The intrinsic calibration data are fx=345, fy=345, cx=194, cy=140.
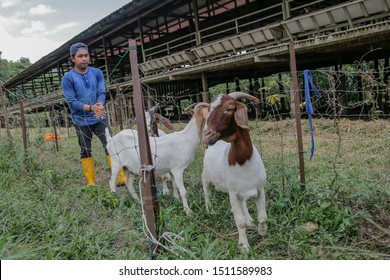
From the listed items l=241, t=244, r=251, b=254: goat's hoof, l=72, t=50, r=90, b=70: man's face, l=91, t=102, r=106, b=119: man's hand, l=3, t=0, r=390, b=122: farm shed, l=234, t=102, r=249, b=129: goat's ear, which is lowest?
l=241, t=244, r=251, b=254: goat's hoof

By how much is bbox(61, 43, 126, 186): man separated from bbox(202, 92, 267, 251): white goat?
1.74 m

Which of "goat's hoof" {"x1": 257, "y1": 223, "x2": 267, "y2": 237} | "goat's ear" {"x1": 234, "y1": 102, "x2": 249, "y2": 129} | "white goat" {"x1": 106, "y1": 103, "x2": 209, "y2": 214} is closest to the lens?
"goat's ear" {"x1": 234, "y1": 102, "x2": 249, "y2": 129}

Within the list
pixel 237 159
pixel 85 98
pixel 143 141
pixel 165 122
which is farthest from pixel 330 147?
pixel 143 141

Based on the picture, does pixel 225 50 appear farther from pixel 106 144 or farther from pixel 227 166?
pixel 227 166

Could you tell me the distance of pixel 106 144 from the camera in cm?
400

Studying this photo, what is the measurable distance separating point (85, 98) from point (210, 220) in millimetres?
1985

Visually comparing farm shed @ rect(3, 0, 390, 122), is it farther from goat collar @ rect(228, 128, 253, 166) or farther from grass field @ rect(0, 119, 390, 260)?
goat collar @ rect(228, 128, 253, 166)

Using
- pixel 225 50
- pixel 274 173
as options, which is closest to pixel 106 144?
pixel 274 173

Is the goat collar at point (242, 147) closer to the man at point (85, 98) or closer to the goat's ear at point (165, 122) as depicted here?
the goat's ear at point (165, 122)

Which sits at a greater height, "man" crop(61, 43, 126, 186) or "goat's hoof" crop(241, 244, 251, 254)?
"man" crop(61, 43, 126, 186)

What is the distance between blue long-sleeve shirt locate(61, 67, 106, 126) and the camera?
3.72m

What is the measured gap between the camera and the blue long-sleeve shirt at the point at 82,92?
3723mm

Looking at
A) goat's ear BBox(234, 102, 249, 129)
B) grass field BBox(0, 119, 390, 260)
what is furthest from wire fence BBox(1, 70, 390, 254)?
goat's ear BBox(234, 102, 249, 129)
